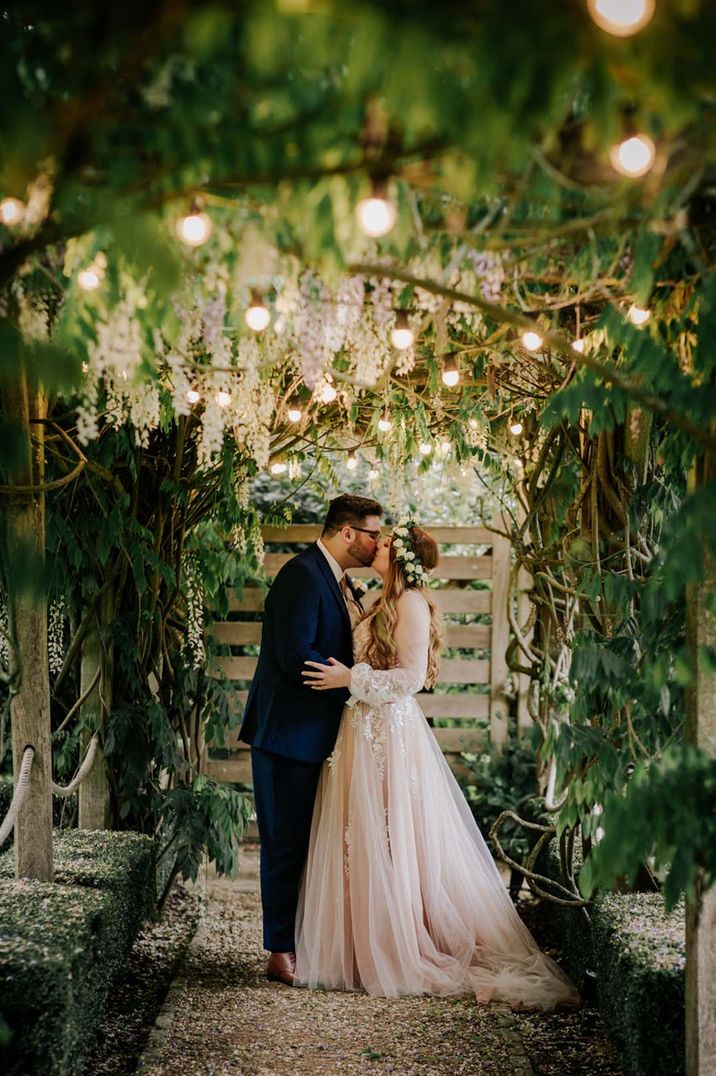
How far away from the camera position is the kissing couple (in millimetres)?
3684

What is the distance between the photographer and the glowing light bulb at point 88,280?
217 centimetres

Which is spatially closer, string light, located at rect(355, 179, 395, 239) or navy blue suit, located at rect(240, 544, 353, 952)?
string light, located at rect(355, 179, 395, 239)

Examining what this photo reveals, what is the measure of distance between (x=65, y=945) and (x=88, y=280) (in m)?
1.57

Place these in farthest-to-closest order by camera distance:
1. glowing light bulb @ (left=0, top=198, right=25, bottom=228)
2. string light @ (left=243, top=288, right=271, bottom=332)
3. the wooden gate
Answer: the wooden gate < string light @ (left=243, top=288, right=271, bottom=332) < glowing light bulb @ (left=0, top=198, right=25, bottom=228)

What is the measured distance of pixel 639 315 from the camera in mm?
2506

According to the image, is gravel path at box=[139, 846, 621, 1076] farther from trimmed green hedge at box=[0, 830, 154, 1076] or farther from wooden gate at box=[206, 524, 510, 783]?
wooden gate at box=[206, 524, 510, 783]

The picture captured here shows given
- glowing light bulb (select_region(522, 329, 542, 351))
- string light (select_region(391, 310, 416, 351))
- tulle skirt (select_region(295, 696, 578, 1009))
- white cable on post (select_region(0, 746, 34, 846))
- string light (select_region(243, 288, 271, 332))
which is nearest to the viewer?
string light (select_region(243, 288, 271, 332))

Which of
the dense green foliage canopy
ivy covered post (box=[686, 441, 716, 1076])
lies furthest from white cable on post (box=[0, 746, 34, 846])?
ivy covered post (box=[686, 441, 716, 1076])

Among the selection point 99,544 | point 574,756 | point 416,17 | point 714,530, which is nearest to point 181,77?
point 416,17

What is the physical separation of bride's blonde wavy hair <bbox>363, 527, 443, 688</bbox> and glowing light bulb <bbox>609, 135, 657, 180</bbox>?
247 centimetres

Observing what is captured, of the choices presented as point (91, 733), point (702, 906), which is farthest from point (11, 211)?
point (91, 733)

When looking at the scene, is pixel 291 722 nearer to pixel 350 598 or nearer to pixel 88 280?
pixel 350 598

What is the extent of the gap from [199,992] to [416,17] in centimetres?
335

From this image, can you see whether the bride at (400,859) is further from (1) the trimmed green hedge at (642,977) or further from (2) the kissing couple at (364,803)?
(1) the trimmed green hedge at (642,977)
